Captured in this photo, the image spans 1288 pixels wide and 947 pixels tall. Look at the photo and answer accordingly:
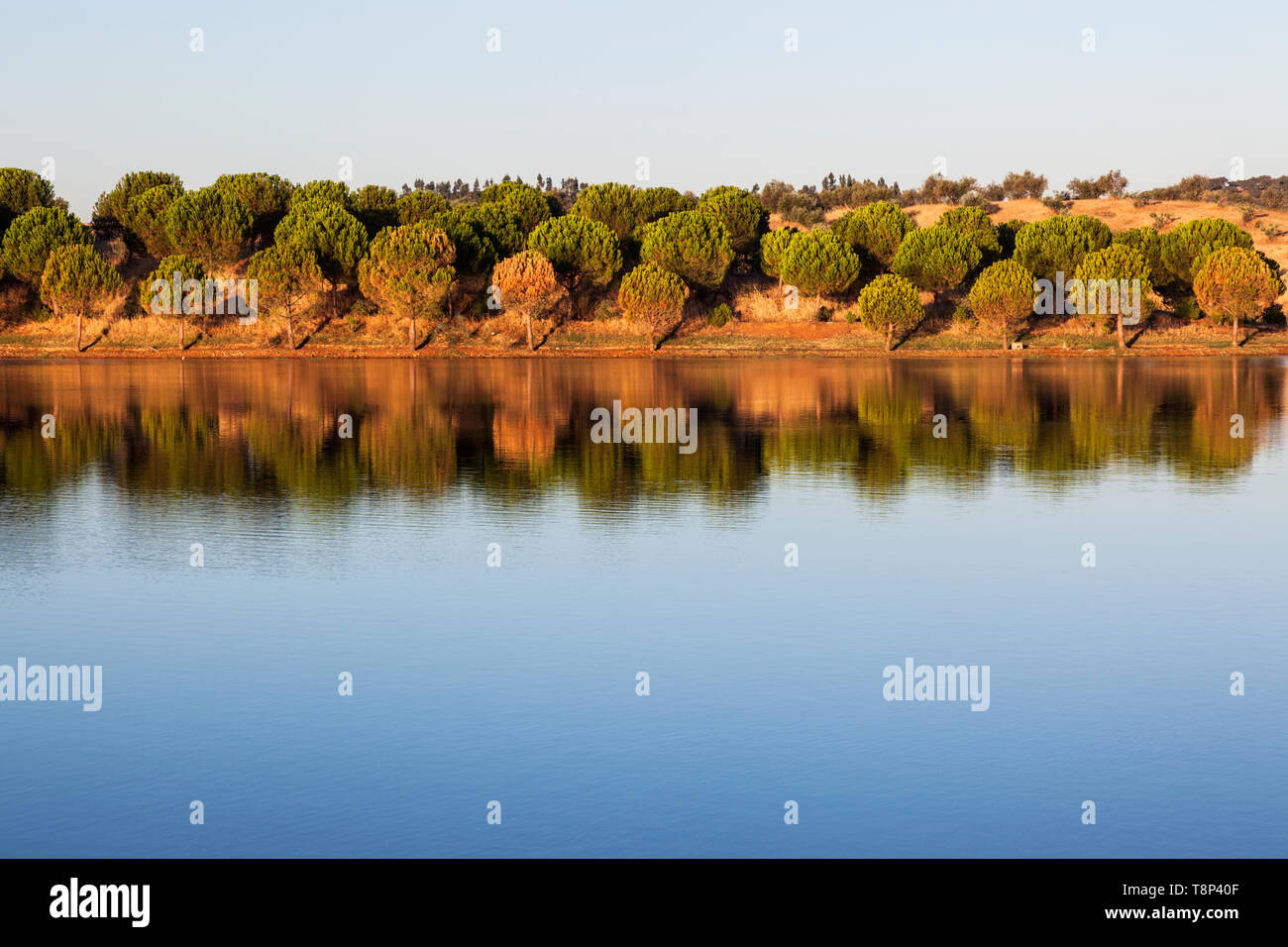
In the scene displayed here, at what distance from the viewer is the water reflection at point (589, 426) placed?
117 ft

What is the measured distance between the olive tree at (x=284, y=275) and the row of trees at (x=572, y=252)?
0.14 metres

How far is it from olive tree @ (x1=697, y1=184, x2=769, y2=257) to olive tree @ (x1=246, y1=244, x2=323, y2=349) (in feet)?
117

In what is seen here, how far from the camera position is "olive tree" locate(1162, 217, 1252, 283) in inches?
4476

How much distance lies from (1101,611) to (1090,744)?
676 centimetres

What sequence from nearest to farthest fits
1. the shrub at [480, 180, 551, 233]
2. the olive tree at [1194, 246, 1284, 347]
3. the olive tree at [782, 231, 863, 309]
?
the olive tree at [1194, 246, 1284, 347] → the olive tree at [782, 231, 863, 309] → the shrub at [480, 180, 551, 233]

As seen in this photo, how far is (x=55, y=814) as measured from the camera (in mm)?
12773

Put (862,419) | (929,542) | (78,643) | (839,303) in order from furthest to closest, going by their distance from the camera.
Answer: (839,303), (862,419), (929,542), (78,643)

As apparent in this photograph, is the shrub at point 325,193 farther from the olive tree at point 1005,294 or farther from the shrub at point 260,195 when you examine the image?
the olive tree at point 1005,294

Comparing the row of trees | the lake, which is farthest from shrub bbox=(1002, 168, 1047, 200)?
the lake

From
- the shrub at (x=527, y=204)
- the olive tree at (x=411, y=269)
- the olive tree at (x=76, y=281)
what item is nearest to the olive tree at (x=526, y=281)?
the olive tree at (x=411, y=269)

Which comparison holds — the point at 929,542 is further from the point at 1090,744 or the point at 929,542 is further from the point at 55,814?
the point at 55,814

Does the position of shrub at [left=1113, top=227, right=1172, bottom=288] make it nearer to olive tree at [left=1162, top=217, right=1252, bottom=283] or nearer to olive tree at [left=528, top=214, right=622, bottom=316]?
olive tree at [left=1162, top=217, right=1252, bottom=283]

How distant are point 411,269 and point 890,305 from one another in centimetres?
3523
